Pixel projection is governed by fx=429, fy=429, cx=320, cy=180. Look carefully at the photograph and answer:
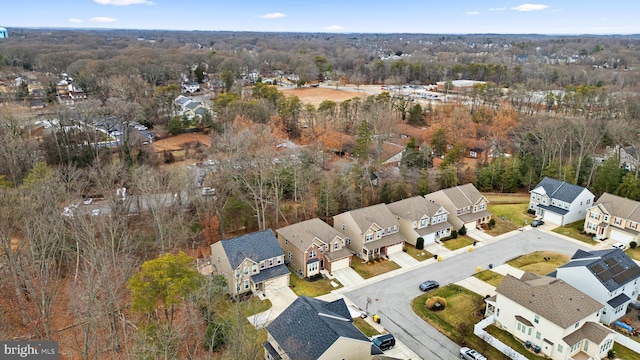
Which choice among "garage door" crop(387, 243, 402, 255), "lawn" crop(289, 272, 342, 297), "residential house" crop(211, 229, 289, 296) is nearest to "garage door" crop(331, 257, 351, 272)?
"lawn" crop(289, 272, 342, 297)

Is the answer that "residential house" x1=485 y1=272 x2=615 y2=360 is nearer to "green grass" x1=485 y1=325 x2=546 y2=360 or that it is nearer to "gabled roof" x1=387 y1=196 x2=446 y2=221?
"green grass" x1=485 y1=325 x2=546 y2=360

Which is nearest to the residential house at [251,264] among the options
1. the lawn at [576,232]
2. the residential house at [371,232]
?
the residential house at [371,232]

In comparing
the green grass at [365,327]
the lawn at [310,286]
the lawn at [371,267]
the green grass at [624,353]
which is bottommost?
the lawn at [310,286]

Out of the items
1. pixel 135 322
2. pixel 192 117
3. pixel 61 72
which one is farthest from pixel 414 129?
pixel 61 72

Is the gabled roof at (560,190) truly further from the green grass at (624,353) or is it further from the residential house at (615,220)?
the green grass at (624,353)

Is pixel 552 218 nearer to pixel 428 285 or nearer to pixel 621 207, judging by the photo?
pixel 621 207

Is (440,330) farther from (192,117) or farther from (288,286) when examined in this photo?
(192,117)
